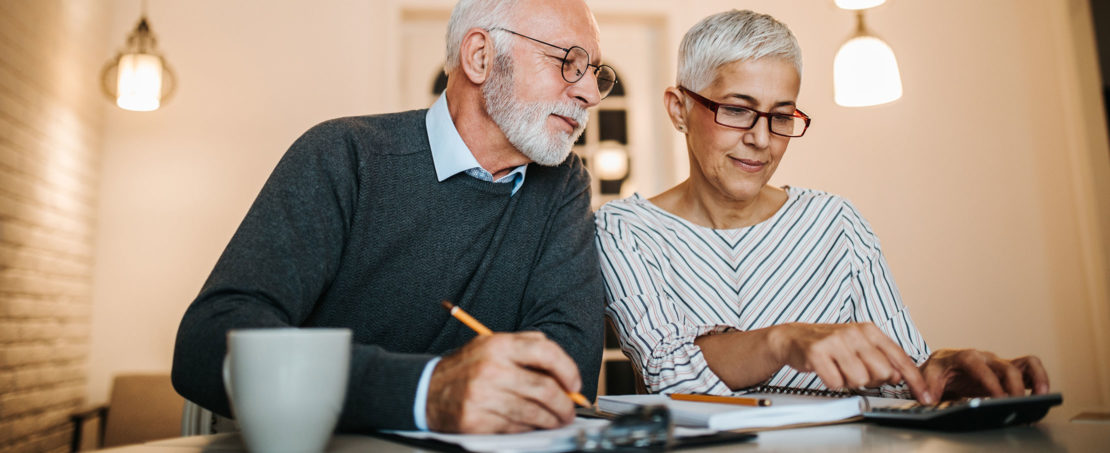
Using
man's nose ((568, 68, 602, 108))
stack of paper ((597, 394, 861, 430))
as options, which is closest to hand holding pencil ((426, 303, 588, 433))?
stack of paper ((597, 394, 861, 430))

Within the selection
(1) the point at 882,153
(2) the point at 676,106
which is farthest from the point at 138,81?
(1) the point at 882,153

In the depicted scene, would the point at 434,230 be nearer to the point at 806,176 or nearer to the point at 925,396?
the point at 925,396

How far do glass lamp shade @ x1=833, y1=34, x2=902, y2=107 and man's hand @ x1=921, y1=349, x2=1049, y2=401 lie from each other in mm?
1603

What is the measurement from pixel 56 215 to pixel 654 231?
2818 mm

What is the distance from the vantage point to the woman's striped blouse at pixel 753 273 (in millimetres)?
1423

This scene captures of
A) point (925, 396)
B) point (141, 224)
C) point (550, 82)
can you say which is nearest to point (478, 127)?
point (550, 82)

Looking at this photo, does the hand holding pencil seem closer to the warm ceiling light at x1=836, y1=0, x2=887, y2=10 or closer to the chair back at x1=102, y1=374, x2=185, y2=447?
the warm ceiling light at x1=836, y1=0, x2=887, y2=10

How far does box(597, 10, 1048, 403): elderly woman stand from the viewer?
4.66 feet

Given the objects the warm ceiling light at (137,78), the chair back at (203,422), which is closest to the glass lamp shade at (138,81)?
the warm ceiling light at (137,78)

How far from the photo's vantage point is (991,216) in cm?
401

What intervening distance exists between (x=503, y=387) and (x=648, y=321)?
638 millimetres

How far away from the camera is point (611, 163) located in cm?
400

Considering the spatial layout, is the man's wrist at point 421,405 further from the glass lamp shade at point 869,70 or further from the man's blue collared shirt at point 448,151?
the glass lamp shade at point 869,70

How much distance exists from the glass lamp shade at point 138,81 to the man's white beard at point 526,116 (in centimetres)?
224
